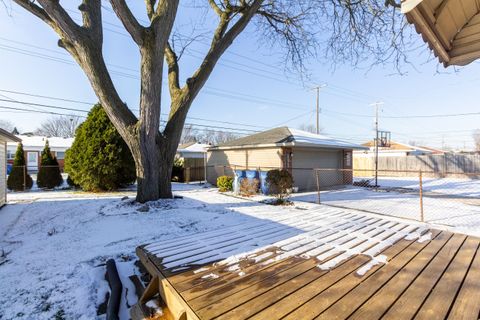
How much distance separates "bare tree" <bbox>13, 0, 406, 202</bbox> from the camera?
5.73m

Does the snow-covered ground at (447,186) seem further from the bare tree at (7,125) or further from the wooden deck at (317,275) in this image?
the bare tree at (7,125)

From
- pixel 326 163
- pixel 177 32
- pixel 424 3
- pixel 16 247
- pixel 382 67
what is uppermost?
pixel 177 32

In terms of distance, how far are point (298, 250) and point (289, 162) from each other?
8602 millimetres

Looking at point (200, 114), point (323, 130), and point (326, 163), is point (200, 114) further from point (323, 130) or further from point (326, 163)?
point (323, 130)

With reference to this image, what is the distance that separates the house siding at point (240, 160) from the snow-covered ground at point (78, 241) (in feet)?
17.0

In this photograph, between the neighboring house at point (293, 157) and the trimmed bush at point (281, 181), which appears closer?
the trimmed bush at point (281, 181)

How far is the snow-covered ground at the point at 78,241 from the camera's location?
2.44m

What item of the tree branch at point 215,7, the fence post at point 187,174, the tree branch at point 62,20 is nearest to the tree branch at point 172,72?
the tree branch at point 215,7

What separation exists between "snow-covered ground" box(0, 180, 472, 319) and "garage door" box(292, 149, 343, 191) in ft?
16.4

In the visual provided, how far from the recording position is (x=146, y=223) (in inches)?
202

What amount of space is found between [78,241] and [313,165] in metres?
10.4

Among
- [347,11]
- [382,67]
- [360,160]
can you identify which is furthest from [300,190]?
[360,160]

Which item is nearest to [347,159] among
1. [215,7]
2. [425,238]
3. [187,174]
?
[187,174]

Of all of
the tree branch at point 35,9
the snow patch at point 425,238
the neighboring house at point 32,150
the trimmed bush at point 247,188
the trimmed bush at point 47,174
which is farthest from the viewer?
the neighboring house at point 32,150
